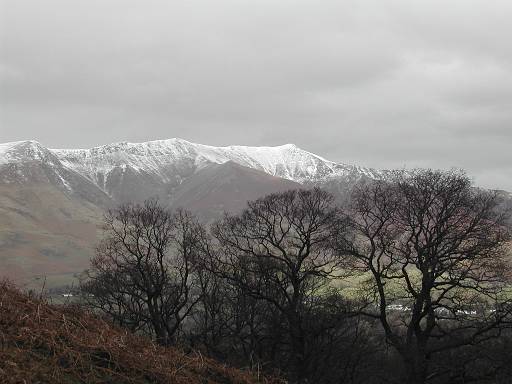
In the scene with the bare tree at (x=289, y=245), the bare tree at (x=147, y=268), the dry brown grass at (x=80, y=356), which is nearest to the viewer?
the dry brown grass at (x=80, y=356)

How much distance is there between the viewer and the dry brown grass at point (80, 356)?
7.37 m

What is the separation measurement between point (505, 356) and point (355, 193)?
48.5ft

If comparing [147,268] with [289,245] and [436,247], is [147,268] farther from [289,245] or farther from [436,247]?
[436,247]

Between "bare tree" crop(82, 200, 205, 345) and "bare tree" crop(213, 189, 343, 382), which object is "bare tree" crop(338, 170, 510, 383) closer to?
"bare tree" crop(213, 189, 343, 382)

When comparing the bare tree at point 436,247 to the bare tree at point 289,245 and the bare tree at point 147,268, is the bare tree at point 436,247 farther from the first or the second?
the bare tree at point 147,268

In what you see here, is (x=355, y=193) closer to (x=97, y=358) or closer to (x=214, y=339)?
(x=214, y=339)

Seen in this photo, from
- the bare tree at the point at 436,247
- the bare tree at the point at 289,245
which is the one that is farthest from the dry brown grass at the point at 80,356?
the bare tree at the point at 289,245

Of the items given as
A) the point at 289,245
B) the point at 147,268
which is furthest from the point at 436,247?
the point at 147,268

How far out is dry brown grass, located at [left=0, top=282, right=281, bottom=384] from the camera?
7367 mm

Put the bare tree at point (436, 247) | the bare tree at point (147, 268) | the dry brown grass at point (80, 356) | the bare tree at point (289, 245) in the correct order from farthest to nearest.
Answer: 1. the bare tree at point (147, 268)
2. the bare tree at point (289, 245)
3. the bare tree at point (436, 247)
4. the dry brown grass at point (80, 356)

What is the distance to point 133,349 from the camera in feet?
29.6

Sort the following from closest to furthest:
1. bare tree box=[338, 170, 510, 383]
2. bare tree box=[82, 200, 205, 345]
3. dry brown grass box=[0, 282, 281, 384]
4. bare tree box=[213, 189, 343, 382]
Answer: dry brown grass box=[0, 282, 281, 384], bare tree box=[338, 170, 510, 383], bare tree box=[213, 189, 343, 382], bare tree box=[82, 200, 205, 345]

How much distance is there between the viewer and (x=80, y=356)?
7.89 metres

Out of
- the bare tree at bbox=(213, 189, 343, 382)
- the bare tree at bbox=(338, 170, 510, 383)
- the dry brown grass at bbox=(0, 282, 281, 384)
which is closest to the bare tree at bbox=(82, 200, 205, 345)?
the bare tree at bbox=(213, 189, 343, 382)
